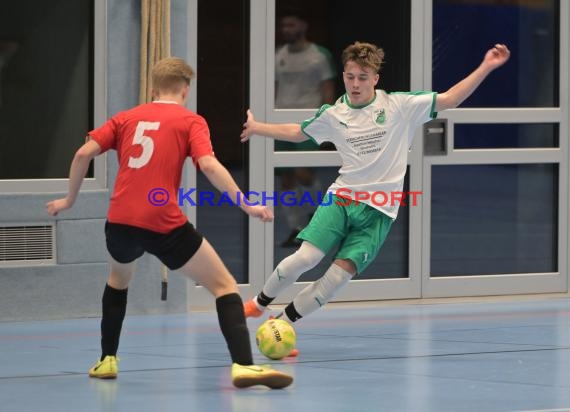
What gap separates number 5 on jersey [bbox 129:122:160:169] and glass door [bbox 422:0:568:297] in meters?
4.19

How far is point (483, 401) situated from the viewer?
6652mm

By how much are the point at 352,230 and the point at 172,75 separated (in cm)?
173

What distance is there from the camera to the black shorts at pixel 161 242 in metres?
6.86

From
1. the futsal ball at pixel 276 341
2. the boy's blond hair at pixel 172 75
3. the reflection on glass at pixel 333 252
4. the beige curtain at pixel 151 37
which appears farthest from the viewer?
the reflection on glass at pixel 333 252

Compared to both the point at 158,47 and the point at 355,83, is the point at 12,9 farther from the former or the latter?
the point at 355,83

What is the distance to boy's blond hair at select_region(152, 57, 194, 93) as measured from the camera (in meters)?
6.99

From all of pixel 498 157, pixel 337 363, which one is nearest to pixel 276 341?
pixel 337 363

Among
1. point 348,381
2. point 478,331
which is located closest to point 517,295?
point 478,331

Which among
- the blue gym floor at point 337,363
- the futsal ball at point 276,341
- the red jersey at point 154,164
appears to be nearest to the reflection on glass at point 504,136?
the blue gym floor at point 337,363

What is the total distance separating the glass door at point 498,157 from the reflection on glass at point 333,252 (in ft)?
0.54

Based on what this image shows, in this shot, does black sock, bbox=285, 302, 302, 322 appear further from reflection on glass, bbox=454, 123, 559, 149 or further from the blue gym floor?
reflection on glass, bbox=454, 123, 559, 149

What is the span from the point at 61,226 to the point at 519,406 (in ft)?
13.2

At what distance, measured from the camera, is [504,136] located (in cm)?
1109

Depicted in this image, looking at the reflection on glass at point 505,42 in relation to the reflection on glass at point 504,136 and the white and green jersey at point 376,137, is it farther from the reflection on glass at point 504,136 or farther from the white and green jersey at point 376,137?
the white and green jersey at point 376,137
